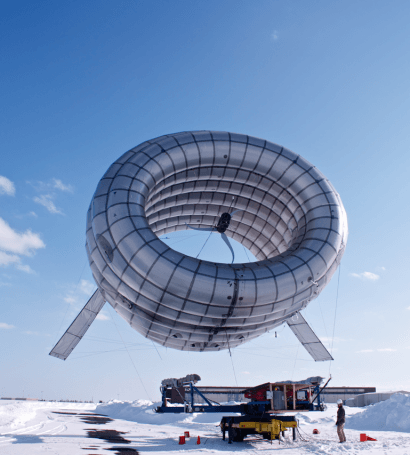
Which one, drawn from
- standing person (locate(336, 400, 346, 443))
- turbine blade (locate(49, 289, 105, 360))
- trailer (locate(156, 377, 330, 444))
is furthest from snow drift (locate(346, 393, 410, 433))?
turbine blade (locate(49, 289, 105, 360))

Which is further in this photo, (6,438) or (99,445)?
(6,438)

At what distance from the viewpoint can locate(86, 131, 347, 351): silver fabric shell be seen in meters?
12.8

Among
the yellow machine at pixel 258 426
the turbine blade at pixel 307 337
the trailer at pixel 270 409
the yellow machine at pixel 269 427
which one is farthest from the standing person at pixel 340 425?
the turbine blade at pixel 307 337

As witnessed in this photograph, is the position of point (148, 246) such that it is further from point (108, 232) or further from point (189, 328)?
point (189, 328)

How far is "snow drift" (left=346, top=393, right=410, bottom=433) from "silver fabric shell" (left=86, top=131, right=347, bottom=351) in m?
9.65

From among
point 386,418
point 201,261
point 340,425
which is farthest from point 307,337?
point 201,261

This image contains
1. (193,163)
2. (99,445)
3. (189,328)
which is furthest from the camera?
(193,163)

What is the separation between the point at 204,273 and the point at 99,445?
698 cm

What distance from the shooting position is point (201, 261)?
517 inches

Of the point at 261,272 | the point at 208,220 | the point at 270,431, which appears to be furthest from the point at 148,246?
the point at 208,220

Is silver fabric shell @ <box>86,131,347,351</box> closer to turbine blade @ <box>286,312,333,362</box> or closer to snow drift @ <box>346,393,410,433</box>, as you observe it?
turbine blade @ <box>286,312,333,362</box>

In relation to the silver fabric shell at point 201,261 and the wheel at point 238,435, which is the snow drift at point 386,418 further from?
the silver fabric shell at point 201,261

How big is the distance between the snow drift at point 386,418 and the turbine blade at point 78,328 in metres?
16.6

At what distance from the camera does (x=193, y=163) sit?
1634cm
